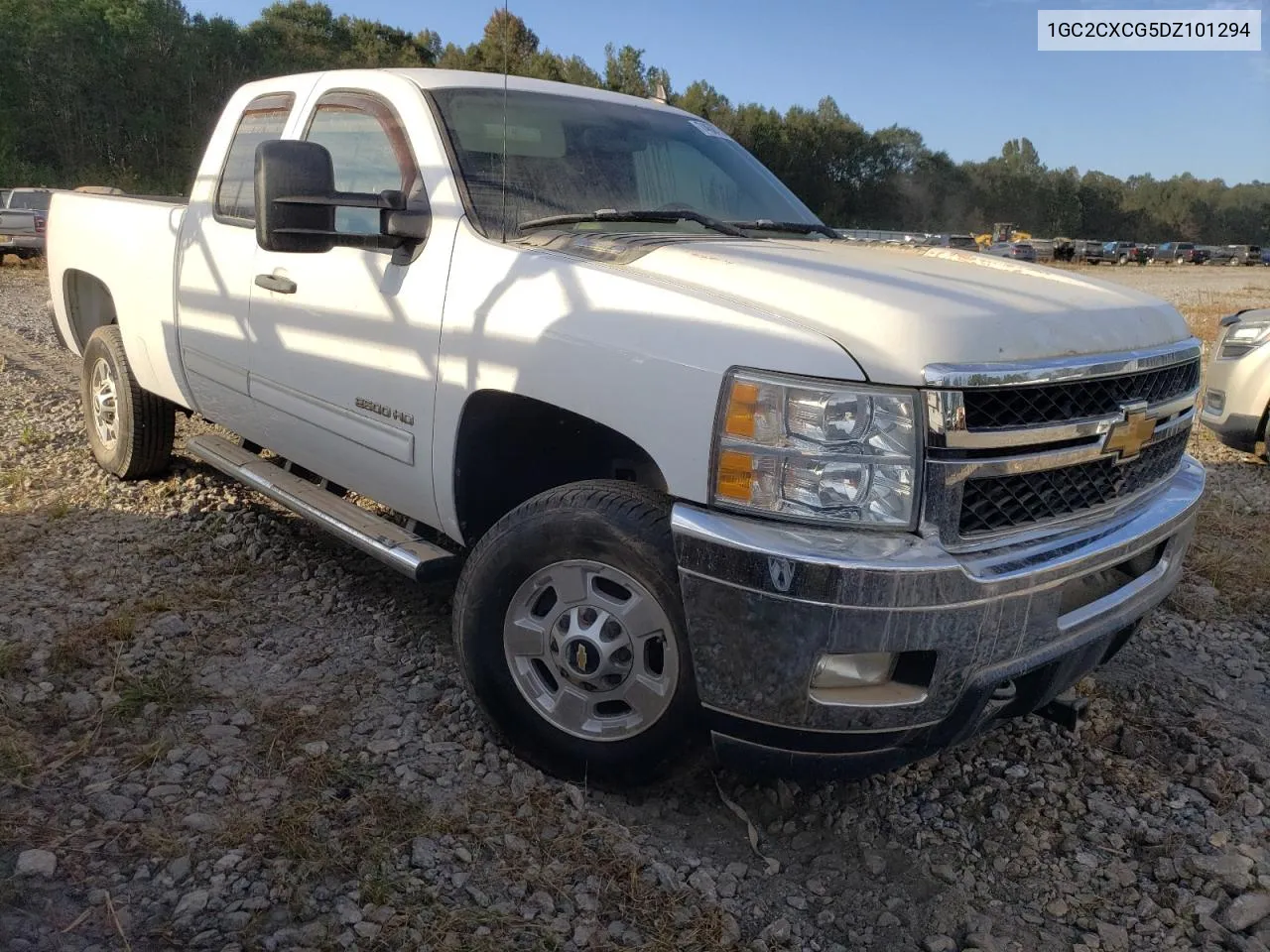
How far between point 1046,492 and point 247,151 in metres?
3.58

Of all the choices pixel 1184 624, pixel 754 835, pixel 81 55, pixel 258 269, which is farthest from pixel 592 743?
pixel 81 55

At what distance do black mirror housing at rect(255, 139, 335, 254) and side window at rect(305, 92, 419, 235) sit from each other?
0.43 m

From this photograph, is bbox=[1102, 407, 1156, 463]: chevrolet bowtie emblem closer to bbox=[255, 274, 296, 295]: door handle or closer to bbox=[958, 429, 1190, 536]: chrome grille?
bbox=[958, 429, 1190, 536]: chrome grille

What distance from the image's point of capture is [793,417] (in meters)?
2.16

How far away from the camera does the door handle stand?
3.62 meters

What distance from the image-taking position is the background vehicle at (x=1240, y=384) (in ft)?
20.7

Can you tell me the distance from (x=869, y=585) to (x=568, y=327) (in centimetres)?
103

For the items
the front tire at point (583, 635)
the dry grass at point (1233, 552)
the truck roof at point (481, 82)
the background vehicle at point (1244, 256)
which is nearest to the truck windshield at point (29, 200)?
the truck roof at point (481, 82)

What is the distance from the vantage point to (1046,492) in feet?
7.86

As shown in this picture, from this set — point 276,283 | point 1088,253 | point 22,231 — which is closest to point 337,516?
point 276,283

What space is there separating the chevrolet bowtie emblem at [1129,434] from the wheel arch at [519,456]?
118 centimetres

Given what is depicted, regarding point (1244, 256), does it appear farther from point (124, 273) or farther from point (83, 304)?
point (124, 273)

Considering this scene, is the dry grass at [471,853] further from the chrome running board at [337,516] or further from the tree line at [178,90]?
the tree line at [178,90]

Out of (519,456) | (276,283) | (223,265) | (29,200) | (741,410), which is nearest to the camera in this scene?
(741,410)
